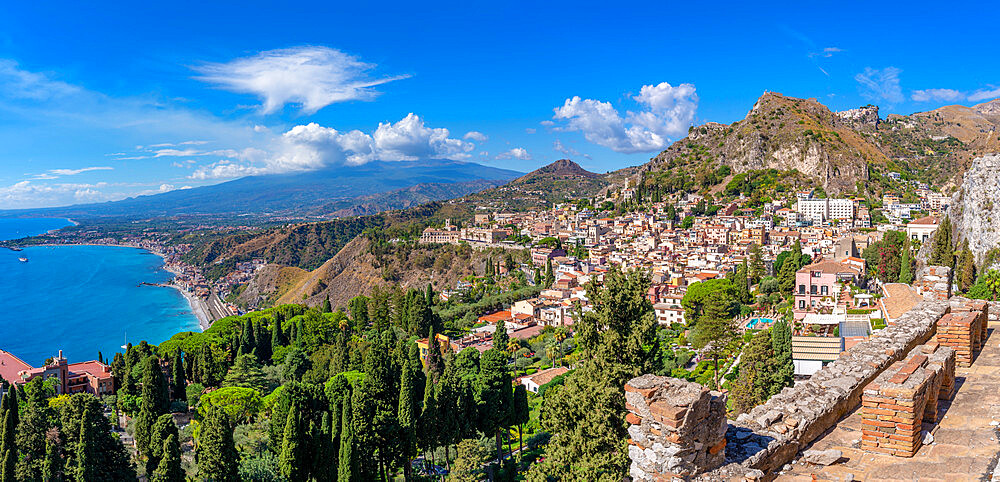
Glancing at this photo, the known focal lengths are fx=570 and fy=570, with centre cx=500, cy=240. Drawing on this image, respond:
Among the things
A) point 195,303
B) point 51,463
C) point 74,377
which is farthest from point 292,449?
point 195,303

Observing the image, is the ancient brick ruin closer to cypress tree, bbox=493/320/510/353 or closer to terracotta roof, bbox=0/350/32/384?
cypress tree, bbox=493/320/510/353

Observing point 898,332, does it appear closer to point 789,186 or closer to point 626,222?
point 626,222

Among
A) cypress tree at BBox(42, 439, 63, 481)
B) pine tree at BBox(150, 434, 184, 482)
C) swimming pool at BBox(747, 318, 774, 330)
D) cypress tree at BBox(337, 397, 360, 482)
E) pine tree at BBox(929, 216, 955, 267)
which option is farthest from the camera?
pine tree at BBox(929, 216, 955, 267)

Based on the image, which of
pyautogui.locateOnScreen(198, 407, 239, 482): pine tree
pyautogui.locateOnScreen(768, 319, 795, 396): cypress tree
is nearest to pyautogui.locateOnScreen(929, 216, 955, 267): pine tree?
pyautogui.locateOnScreen(768, 319, 795, 396): cypress tree

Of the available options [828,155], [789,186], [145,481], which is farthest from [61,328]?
[828,155]

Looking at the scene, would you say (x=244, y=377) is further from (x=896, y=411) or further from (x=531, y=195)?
(x=531, y=195)

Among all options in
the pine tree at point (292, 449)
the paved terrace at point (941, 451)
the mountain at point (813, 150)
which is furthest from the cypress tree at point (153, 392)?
the mountain at point (813, 150)

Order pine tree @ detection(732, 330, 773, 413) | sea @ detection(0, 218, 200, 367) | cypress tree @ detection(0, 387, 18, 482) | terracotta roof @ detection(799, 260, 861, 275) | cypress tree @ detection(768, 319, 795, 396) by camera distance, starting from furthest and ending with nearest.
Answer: sea @ detection(0, 218, 200, 367), terracotta roof @ detection(799, 260, 861, 275), cypress tree @ detection(768, 319, 795, 396), pine tree @ detection(732, 330, 773, 413), cypress tree @ detection(0, 387, 18, 482)
